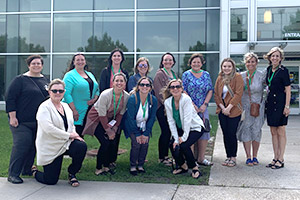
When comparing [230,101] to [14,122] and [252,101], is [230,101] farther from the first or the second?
[14,122]

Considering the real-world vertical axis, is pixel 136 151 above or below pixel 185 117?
below

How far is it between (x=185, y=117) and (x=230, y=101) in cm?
96

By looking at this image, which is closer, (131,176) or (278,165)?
(131,176)

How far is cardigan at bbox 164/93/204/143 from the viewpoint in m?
5.14

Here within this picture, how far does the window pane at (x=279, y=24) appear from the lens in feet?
47.8

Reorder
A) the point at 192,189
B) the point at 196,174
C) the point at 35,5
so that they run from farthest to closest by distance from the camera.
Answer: the point at 35,5, the point at 196,174, the point at 192,189

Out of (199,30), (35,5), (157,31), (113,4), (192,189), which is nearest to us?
(192,189)

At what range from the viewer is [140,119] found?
5.33m

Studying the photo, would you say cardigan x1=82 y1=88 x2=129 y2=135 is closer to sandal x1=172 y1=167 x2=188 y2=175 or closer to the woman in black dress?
sandal x1=172 y1=167 x2=188 y2=175

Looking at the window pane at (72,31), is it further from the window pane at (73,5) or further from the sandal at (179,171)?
the sandal at (179,171)

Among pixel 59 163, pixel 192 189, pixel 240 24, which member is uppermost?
pixel 240 24

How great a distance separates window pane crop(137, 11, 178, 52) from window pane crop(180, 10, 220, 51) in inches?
14.4

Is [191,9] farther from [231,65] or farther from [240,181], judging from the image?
[240,181]

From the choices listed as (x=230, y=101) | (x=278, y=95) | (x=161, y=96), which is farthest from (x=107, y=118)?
(x=278, y=95)
